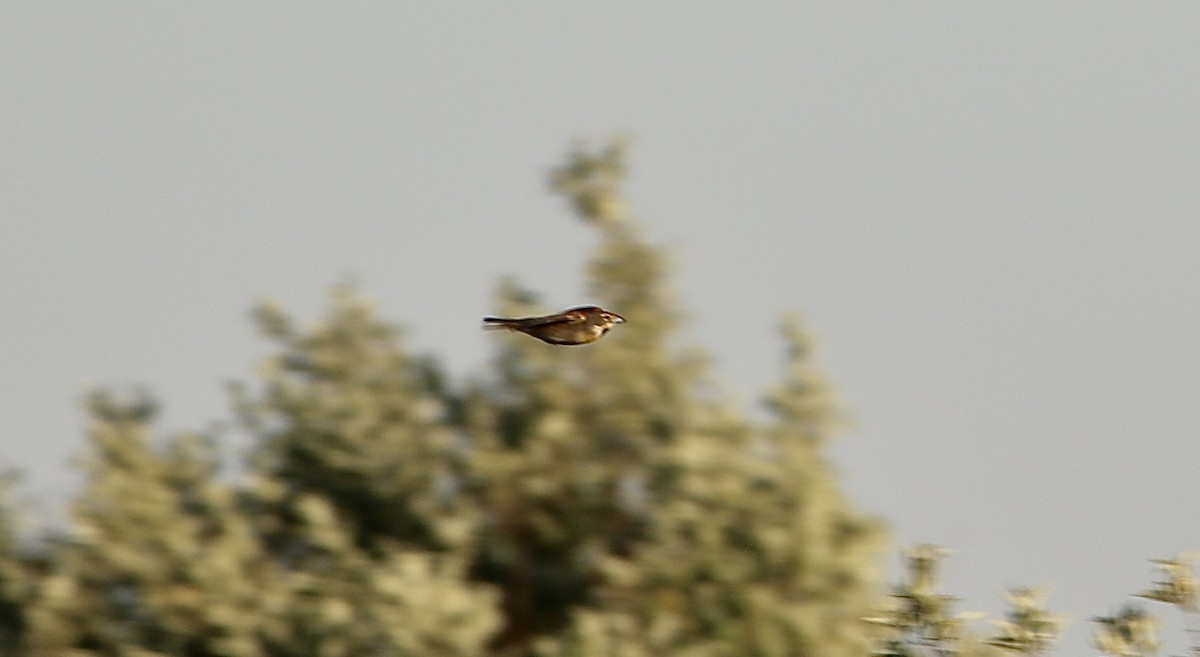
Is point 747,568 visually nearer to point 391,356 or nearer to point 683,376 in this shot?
point 683,376

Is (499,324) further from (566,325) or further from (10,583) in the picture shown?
(10,583)

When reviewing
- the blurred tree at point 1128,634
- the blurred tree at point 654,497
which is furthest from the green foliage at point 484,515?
the blurred tree at point 1128,634

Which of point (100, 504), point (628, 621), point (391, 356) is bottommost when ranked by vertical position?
point (628, 621)

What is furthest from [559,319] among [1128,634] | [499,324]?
[1128,634]

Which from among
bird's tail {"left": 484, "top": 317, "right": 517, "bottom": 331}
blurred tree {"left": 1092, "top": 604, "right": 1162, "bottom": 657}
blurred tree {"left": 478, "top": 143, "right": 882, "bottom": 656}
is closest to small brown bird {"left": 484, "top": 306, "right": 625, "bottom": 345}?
bird's tail {"left": 484, "top": 317, "right": 517, "bottom": 331}

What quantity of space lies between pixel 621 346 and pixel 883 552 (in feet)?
14.9

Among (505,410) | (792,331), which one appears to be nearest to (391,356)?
(505,410)

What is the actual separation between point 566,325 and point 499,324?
277 millimetres

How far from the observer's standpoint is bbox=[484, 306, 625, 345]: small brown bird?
695 cm

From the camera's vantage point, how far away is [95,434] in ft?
113

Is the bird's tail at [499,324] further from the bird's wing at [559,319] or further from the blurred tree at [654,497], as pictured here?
the blurred tree at [654,497]

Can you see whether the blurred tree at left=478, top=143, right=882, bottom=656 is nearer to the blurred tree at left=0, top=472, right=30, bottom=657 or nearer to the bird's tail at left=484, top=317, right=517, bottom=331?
the blurred tree at left=0, top=472, right=30, bottom=657

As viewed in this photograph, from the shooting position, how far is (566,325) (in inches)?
279

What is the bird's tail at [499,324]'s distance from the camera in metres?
6.83
